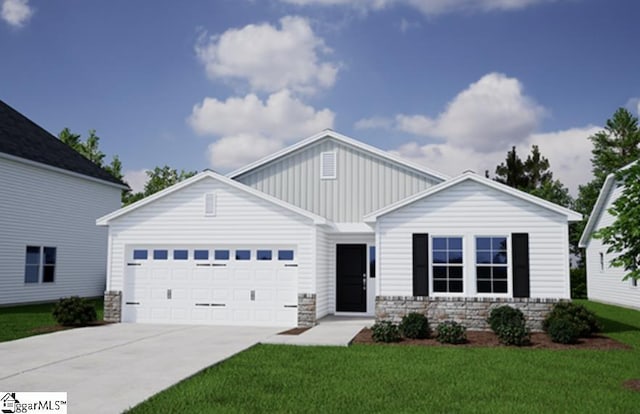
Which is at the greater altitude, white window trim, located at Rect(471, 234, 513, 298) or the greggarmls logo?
white window trim, located at Rect(471, 234, 513, 298)

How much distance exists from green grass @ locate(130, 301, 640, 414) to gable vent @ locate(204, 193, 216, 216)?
569 cm

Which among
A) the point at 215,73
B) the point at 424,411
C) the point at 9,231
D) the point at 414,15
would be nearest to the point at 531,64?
the point at 414,15

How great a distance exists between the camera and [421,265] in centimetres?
1505

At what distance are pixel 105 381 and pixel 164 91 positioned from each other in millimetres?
17938

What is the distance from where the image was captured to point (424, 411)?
7.23 meters

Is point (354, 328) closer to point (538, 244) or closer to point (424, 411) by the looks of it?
point (538, 244)

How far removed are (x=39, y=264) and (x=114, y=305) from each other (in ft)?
28.3

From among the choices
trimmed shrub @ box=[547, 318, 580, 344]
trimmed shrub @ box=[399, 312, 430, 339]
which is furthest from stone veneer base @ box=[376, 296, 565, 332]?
trimmed shrub @ box=[547, 318, 580, 344]

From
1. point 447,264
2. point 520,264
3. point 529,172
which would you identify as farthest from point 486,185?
point 529,172

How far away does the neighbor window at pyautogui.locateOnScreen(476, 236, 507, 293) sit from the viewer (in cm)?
1482

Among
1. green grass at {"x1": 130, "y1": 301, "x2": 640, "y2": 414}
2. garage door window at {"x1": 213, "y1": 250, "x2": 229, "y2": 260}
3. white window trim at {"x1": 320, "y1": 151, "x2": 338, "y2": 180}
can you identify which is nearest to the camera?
green grass at {"x1": 130, "y1": 301, "x2": 640, "y2": 414}

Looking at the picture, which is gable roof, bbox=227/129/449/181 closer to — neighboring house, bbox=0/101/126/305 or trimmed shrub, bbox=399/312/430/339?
trimmed shrub, bbox=399/312/430/339

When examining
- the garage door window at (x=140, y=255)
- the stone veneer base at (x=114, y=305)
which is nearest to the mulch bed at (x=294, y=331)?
the garage door window at (x=140, y=255)

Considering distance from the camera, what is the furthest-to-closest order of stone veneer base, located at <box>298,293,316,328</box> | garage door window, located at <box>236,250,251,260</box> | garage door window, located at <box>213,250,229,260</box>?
garage door window, located at <box>213,250,229,260</box>
garage door window, located at <box>236,250,251,260</box>
stone veneer base, located at <box>298,293,316,328</box>
